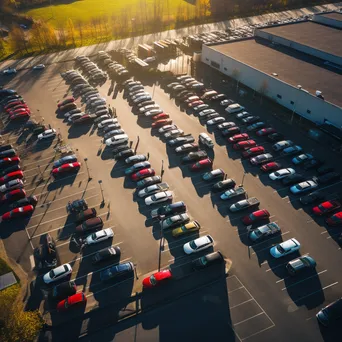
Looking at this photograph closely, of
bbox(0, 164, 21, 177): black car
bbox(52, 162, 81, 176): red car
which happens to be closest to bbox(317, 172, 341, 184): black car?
bbox(52, 162, 81, 176): red car

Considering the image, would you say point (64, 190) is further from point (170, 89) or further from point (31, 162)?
point (170, 89)

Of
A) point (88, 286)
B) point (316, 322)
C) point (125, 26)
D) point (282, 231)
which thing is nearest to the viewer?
point (316, 322)

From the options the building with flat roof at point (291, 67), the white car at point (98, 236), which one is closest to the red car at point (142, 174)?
the white car at point (98, 236)

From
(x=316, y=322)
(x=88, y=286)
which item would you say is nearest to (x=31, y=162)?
(x=88, y=286)

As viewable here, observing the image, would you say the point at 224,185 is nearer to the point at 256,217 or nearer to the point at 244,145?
the point at 256,217

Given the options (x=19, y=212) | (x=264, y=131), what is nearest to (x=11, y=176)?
(x=19, y=212)

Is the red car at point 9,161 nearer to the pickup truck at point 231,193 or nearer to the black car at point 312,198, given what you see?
the pickup truck at point 231,193

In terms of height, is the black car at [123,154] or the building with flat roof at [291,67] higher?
the building with flat roof at [291,67]
